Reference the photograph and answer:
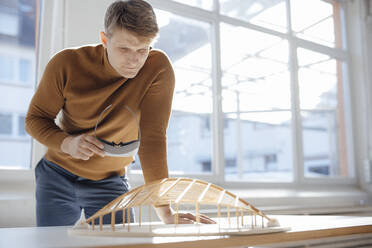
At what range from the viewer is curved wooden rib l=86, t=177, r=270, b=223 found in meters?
0.74

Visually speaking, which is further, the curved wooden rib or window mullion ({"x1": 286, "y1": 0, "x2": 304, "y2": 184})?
window mullion ({"x1": 286, "y1": 0, "x2": 304, "y2": 184})

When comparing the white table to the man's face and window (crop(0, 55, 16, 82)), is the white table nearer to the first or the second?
the man's face

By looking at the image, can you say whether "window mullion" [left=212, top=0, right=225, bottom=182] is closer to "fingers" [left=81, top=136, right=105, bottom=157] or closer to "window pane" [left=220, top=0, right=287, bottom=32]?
"window pane" [left=220, top=0, right=287, bottom=32]

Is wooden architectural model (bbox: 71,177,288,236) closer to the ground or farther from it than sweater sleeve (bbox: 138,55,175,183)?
closer to the ground

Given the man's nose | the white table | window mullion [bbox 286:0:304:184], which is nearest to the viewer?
the white table

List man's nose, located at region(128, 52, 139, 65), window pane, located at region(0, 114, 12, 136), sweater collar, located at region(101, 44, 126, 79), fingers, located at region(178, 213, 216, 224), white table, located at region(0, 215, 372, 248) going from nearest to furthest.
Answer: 1. white table, located at region(0, 215, 372, 248)
2. fingers, located at region(178, 213, 216, 224)
3. man's nose, located at region(128, 52, 139, 65)
4. sweater collar, located at region(101, 44, 126, 79)
5. window pane, located at region(0, 114, 12, 136)

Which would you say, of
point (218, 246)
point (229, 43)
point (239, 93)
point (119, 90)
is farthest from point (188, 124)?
point (218, 246)

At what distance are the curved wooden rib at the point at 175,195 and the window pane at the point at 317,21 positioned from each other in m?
3.00

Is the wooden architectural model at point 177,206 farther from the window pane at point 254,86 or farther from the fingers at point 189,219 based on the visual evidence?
the window pane at point 254,86

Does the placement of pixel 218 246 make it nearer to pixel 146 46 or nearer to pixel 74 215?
pixel 146 46

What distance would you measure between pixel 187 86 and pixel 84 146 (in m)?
1.91

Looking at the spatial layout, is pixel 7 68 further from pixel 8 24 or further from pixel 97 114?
pixel 97 114

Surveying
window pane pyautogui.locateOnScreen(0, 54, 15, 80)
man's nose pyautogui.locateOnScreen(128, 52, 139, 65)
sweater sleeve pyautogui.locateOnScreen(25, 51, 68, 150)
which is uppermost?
window pane pyautogui.locateOnScreen(0, 54, 15, 80)

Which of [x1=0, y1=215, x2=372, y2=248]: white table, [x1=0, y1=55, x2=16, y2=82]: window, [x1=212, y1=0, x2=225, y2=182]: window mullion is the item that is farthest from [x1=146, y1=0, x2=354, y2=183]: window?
[x1=0, y1=215, x2=372, y2=248]: white table
